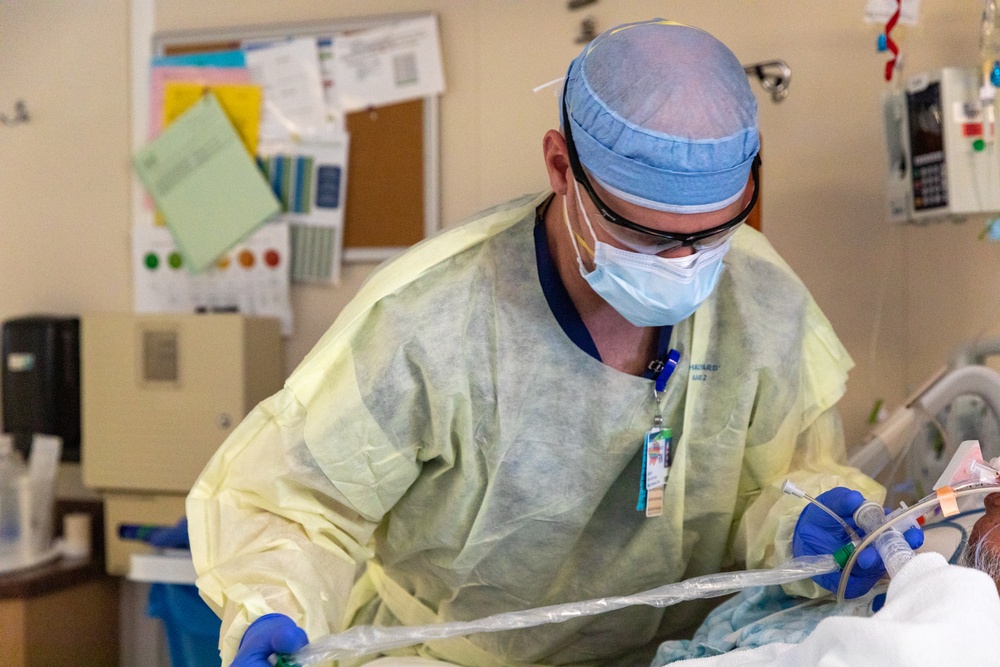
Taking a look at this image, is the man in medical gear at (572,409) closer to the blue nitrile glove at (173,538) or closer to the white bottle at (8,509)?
the blue nitrile glove at (173,538)

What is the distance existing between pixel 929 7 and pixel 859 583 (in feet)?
4.68

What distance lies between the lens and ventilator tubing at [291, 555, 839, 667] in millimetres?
885

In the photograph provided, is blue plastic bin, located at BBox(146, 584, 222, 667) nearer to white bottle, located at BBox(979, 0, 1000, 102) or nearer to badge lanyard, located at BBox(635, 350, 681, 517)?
badge lanyard, located at BBox(635, 350, 681, 517)

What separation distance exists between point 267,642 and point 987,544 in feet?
2.37

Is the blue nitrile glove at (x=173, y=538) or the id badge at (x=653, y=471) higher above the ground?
the id badge at (x=653, y=471)

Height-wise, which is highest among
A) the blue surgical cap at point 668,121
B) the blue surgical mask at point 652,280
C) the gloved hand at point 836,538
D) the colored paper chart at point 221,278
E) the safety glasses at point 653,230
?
the blue surgical cap at point 668,121

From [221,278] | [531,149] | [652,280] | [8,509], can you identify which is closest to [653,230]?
[652,280]

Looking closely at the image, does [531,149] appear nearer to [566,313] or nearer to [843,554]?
[566,313]

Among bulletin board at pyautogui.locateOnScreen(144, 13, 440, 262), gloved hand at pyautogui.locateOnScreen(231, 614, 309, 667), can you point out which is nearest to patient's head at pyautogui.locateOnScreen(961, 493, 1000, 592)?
gloved hand at pyautogui.locateOnScreen(231, 614, 309, 667)

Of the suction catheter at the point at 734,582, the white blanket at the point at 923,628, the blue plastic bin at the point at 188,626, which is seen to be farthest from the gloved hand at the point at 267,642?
the blue plastic bin at the point at 188,626

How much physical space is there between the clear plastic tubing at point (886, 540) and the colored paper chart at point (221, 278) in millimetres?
1685

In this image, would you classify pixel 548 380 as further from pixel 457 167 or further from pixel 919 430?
pixel 457 167

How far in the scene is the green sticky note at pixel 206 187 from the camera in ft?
7.73

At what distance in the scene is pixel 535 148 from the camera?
218cm
